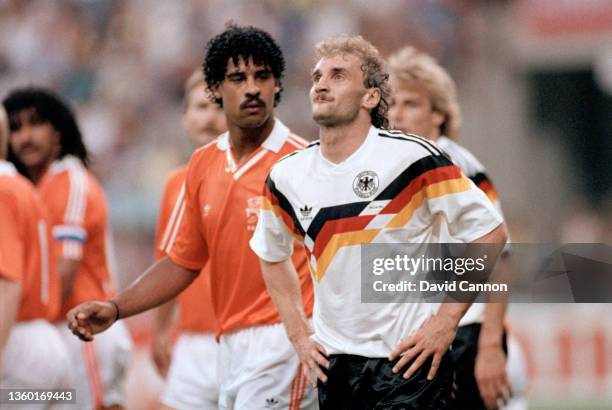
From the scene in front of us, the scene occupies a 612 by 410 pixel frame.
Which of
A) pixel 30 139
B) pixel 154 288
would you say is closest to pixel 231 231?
pixel 154 288

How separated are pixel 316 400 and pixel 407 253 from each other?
1.28 metres

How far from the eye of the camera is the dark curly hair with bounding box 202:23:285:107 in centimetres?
625

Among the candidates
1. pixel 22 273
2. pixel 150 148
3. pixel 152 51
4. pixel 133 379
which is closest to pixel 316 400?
pixel 22 273

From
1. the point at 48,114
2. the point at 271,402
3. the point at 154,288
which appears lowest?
the point at 271,402

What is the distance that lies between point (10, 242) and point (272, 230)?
59.6 inches

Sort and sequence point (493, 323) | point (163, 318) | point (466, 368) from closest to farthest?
point (493, 323) → point (466, 368) → point (163, 318)

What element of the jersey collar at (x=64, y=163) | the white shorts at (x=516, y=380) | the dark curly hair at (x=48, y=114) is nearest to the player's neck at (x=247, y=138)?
the jersey collar at (x=64, y=163)

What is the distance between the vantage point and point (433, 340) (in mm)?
5078

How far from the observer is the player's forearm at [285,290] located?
558 centimetres

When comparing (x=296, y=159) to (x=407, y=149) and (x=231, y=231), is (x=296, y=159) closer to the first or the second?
(x=407, y=149)

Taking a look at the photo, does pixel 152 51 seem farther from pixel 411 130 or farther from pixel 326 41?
pixel 326 41

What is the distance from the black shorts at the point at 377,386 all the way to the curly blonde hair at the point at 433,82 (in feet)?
8.79

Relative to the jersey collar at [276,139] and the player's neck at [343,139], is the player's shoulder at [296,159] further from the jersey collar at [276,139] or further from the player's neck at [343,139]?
the jersey collar at [276,139]

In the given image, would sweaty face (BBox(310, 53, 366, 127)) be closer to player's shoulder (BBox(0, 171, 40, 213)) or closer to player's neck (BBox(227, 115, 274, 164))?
player's neck (BBox(227, 115, 274, 164))
